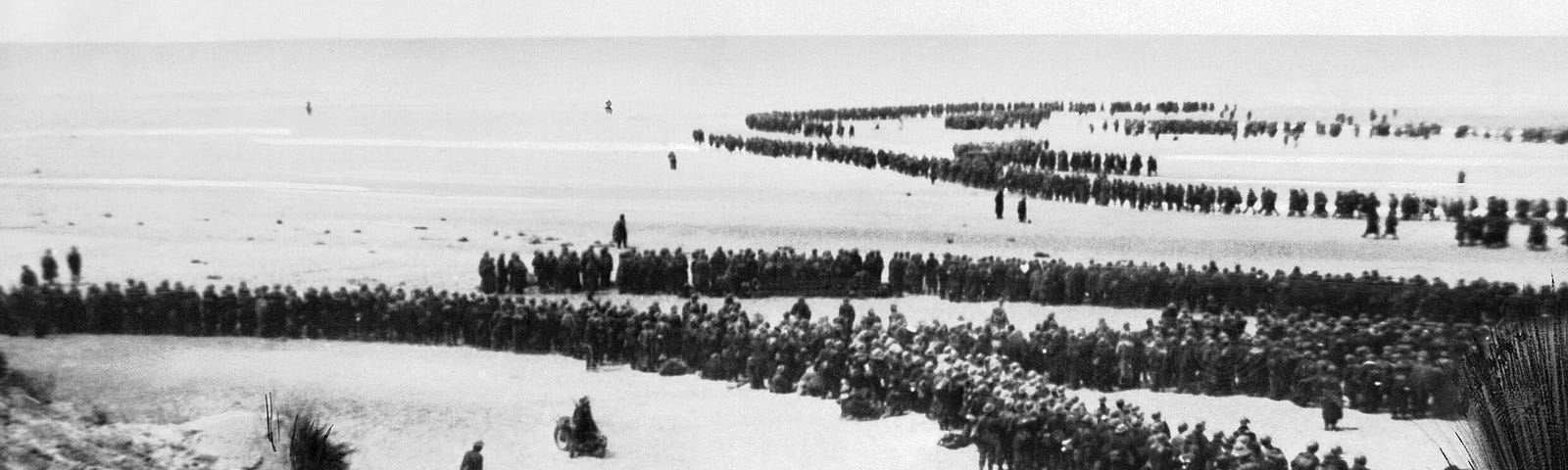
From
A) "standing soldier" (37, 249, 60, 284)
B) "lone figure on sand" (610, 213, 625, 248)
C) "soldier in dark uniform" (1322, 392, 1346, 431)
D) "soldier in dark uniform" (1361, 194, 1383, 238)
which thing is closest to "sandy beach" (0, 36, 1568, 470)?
"soldier in dark uniform" (1322, 392, 1346, 431)

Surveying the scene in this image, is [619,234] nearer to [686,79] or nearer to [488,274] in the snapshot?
[488,274]

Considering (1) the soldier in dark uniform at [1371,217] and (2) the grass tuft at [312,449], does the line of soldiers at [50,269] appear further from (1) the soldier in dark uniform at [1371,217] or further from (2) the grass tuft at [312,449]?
(1) the soldier in dark uniform at [1371,217]

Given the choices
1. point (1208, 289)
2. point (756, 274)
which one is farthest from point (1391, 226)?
point (756, 274)

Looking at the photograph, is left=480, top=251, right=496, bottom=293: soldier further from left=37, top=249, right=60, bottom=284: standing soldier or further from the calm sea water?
the calm sea water

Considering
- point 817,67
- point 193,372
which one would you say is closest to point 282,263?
point 193,372

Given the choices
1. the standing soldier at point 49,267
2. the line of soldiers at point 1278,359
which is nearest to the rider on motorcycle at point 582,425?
the line of soldiers at point 1278,359

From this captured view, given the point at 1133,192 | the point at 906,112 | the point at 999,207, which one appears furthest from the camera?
the point at 906,112
